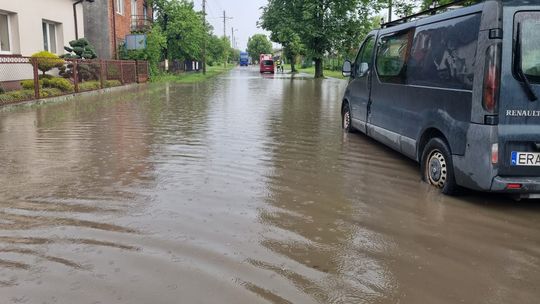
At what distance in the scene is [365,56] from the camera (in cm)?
887

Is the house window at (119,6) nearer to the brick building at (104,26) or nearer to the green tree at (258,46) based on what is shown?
the brick building at (104,26)

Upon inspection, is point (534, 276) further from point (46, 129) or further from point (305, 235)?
point (46, 129)

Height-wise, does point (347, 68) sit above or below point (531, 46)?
below

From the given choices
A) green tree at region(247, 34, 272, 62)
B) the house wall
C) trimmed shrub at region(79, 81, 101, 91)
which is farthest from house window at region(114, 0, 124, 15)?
green tree at region(247, 34, 272, 62)

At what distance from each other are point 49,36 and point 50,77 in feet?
18.9

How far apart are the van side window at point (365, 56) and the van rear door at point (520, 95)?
11.9 ft

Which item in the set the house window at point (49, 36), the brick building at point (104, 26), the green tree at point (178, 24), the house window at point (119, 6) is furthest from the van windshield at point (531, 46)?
the green tree at point (178, 24)

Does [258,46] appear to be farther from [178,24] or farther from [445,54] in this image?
[445,54]

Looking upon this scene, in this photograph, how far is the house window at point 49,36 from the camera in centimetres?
2255

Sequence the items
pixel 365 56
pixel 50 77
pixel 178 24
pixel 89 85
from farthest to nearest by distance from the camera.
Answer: pixel 178 24
pixel 89 85
pixel 50 77
pixel 365 56

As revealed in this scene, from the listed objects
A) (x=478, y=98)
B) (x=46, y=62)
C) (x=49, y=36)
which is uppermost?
(x=49, y=36)

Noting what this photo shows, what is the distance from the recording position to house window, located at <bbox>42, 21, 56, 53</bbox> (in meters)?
22.5

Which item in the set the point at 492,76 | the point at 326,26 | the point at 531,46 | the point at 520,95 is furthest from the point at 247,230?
the point at 326,26

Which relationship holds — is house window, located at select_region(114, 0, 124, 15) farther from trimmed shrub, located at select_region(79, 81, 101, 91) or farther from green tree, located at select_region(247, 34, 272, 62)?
green tree, located at select_region(247, 34, 272, 62)
